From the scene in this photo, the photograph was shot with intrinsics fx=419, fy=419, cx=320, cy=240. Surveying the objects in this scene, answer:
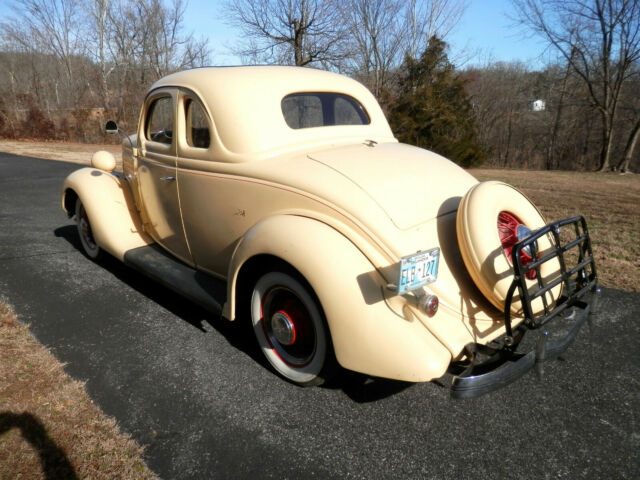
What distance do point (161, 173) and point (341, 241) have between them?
1930 millimetres

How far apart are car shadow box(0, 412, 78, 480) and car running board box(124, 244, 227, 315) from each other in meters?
1.07

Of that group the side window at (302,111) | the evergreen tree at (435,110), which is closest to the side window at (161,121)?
the side window at (302,111)

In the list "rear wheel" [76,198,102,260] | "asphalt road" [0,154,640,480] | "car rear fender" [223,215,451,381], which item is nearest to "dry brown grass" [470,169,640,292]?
"asphalt road" [0,154,640,480]

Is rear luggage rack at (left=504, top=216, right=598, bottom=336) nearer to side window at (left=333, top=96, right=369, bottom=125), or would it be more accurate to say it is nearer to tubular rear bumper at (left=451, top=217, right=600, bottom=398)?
tubular rear bumper at (left=451, top=217, right=600, bottom=398)

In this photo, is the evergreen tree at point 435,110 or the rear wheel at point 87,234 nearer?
the rear wheel at point 87,234

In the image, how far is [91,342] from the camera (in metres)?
2.98

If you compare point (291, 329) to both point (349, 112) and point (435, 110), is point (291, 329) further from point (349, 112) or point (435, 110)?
point (435, 110)

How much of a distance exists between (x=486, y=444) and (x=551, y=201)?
690 cm

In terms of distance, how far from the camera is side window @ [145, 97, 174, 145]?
3.43m

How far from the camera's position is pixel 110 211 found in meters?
3.97

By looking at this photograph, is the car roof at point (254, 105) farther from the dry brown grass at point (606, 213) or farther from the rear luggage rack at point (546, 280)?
the dry brown grass at point (606, 213)

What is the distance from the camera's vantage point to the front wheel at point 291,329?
2.31 metres

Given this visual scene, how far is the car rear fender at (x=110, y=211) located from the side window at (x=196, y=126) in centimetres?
126

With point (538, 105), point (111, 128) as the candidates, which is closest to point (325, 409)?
point (111, 128)
